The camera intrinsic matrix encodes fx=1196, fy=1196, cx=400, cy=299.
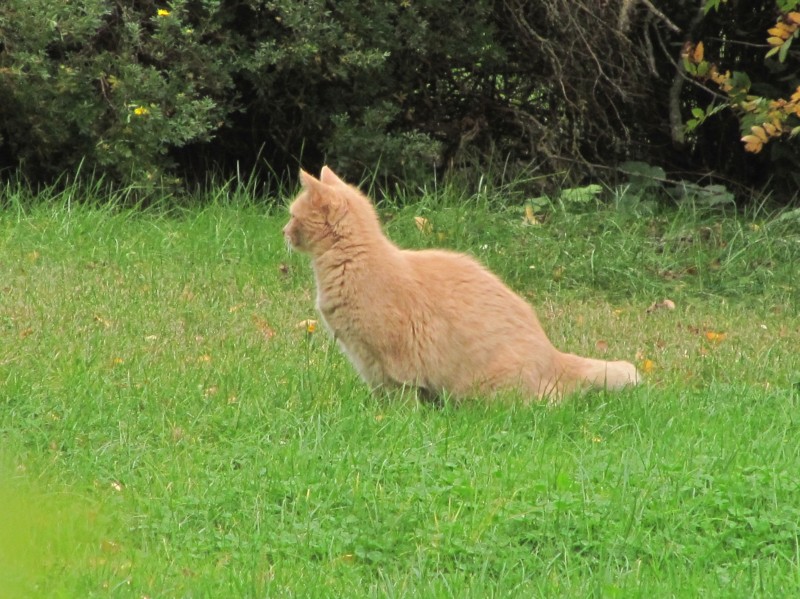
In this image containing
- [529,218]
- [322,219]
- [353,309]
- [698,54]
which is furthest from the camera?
[529,218]

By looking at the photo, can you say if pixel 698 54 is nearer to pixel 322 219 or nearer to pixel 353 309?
pixel 322 219

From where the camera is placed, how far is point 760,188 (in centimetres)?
1117

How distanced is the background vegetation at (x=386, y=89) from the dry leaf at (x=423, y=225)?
98cm

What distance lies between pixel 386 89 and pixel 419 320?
17.8ft

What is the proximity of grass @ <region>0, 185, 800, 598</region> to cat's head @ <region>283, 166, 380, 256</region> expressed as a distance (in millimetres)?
547

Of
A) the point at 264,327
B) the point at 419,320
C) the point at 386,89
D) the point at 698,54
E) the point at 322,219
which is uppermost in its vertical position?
the point at 698,54

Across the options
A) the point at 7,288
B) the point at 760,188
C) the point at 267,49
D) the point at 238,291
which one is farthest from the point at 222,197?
the point at 760,188

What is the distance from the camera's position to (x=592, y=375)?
18.7 feet

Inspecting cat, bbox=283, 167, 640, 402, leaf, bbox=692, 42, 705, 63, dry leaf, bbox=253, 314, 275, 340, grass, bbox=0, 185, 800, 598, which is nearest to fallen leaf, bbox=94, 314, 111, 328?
grass, bbox=0, 185, 800, 598

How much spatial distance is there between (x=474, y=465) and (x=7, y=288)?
13.0 feet

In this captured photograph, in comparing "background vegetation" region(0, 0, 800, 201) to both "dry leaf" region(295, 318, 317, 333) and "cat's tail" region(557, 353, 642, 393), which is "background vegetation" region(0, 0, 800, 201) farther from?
"cat's tail" region(557, 353, 642, 393)

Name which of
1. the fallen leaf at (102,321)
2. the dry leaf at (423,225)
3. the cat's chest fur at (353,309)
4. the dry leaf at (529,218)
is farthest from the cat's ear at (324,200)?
the dry leaf at (529,218)

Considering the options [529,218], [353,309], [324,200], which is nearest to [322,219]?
[324,200]

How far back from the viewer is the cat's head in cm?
565
